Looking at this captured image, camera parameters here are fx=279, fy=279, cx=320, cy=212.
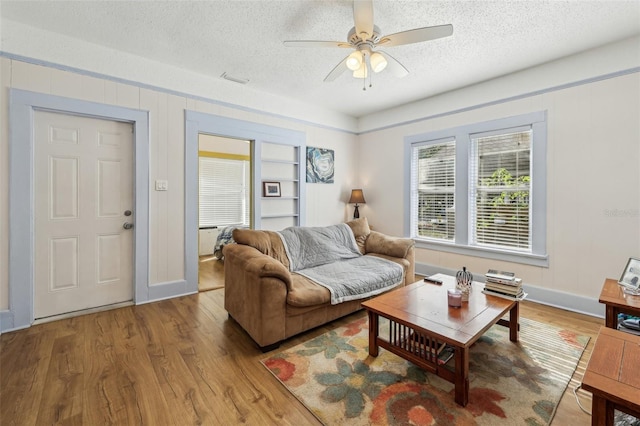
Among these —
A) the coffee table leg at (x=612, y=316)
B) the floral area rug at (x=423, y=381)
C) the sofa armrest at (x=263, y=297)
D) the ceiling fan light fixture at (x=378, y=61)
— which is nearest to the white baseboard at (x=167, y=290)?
the sofa armrest at (x=263, y=297)

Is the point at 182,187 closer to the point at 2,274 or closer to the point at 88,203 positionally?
the point at 88,203

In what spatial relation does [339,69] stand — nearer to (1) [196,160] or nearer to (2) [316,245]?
(2) [316,245]

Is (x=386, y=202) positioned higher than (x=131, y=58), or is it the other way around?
(x=131, y=58)

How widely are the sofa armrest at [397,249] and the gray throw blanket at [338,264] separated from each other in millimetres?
201

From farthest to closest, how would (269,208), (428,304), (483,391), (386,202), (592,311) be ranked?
1. (386,202)
2. (269,208)
3. (592,311)
4. (428,304)
5. (483,391)

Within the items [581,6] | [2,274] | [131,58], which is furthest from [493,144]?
[2,274]

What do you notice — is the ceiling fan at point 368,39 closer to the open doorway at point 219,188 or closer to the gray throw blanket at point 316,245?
the gray throw blanket at point 316,245

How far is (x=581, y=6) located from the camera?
2.20 meters

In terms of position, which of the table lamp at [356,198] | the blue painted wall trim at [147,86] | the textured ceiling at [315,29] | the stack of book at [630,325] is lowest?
the stack of book at [630,325]

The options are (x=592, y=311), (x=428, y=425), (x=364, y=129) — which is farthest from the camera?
(x=364, y=129)

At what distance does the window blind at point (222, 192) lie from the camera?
5816 millimetres

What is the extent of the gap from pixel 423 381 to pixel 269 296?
1197 millimetres

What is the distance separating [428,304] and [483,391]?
1.93ft

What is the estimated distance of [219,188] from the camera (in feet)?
19.7
